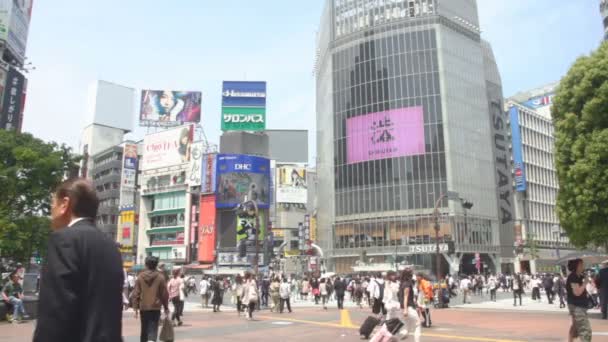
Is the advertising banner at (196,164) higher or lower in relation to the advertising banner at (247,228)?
higher

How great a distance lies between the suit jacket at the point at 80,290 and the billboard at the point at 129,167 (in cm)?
8727

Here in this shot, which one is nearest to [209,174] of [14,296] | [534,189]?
[534,189]

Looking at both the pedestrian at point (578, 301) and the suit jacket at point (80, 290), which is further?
the pedestrian at point (578, 301)

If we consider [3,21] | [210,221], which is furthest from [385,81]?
[3,21]

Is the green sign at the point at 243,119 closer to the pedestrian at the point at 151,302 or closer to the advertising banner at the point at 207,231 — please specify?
the advertising banner at the point at 207,231

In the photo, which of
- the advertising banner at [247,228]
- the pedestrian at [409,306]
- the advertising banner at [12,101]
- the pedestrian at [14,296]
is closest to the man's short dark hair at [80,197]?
the pedestrian at [409,306]

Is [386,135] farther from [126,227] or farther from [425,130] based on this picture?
[126,227]

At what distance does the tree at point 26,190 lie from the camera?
23938 mm

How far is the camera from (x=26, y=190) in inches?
993

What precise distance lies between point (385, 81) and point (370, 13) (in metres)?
10.4

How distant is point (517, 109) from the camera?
79.6 m

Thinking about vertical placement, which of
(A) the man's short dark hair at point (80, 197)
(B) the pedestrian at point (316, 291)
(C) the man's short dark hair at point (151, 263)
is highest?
(A) the man's short dark hair at point (80, 197)

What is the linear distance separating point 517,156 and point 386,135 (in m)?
24.8

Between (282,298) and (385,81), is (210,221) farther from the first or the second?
(282,298)
